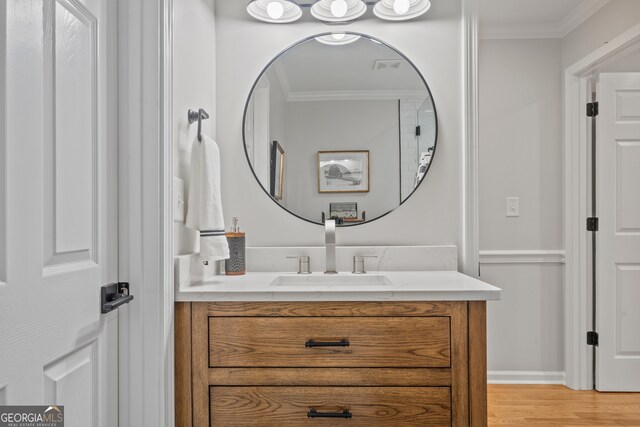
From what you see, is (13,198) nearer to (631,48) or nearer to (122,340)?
(122,340)

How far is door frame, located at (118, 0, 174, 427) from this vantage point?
1268 millimetres

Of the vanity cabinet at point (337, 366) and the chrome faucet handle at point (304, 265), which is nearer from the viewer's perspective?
the vanity cabinet at point (337, 366)

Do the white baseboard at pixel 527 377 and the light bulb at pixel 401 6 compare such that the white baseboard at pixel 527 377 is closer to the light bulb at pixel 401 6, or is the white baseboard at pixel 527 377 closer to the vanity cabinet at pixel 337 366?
the vanity cabinet at pixel 337 366

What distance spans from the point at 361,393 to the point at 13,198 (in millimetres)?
1099

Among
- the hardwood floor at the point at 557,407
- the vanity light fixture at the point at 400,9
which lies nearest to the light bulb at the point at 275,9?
the vanity light fixture at the point at 400,9

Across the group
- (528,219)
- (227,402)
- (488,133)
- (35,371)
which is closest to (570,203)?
(528,219)

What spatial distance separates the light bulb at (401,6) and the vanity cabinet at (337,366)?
134 cm

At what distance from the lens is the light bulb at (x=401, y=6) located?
1.92 metres

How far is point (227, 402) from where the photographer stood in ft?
4.50

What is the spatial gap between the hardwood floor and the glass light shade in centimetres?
217

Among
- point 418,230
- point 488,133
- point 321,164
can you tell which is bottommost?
point 418,230

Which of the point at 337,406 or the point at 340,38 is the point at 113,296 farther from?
the point at 340,38

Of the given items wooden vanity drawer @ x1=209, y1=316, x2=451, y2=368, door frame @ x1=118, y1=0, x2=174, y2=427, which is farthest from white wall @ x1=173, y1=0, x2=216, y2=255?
wooden vanity drawer @ x1=209, y1=316, x2=451, y2=368

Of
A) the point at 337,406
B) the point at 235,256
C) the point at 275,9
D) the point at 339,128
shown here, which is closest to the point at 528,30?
the point at 339,128
